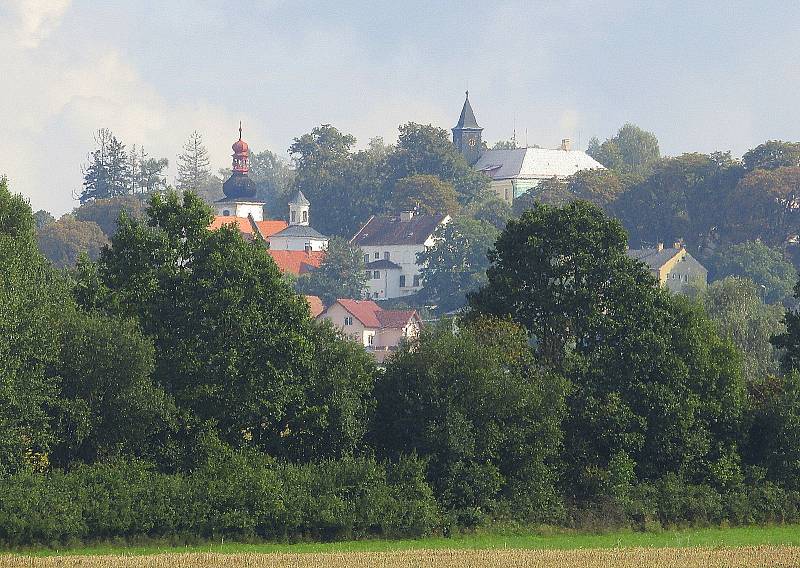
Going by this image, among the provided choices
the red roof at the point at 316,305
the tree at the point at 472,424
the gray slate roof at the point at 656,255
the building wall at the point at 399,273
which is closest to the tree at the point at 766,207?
the gray slate roof at the point at 656,255

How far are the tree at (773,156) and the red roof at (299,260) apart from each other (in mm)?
42653

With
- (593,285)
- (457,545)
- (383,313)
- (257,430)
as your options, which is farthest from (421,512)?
(383,313)

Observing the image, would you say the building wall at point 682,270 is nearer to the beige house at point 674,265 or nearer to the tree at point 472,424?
the beige house at point 674,265

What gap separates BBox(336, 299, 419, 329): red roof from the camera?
152625 millimetres

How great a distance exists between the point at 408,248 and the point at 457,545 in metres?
152

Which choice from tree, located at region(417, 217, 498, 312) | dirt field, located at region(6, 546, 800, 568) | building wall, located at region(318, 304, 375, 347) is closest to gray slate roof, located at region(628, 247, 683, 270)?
tree, located at region(417, 217, 498, 312)

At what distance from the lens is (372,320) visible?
153m

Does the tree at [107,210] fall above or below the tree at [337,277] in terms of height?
above

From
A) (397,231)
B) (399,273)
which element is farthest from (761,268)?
(397,231)

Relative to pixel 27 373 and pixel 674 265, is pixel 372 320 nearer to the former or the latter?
pixel 674 265

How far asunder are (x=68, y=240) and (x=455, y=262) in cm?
3561

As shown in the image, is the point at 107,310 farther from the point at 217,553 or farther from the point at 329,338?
the point at 217,553

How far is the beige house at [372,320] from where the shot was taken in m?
150

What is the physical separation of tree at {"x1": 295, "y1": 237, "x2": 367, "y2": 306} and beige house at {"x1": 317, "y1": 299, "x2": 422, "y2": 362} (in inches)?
533
